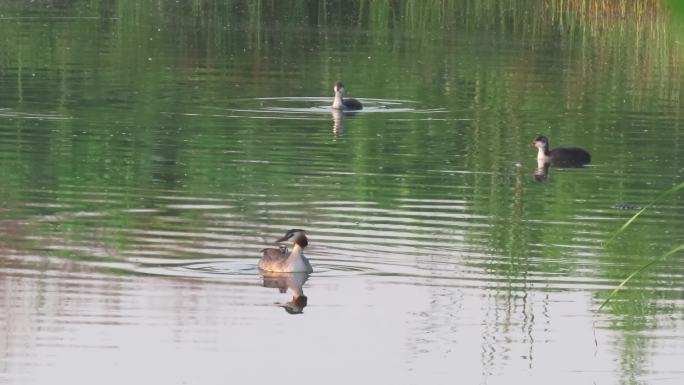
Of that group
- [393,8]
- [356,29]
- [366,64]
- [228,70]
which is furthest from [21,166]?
[393,8]

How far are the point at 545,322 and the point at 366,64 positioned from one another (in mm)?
21032

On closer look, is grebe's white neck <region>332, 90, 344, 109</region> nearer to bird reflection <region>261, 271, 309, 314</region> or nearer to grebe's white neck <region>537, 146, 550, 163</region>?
grebe's white neck <region>537, 146, 550, 163</region>

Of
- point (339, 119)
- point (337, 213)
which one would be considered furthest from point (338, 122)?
point (337, 213)

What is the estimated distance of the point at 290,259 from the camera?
13250mm

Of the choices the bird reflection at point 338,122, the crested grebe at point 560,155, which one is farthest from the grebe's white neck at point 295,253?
the bird reflection at point 338,122

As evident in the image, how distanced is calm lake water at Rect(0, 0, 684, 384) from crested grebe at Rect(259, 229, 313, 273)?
14cm

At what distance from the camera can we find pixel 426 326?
11664 millimetres

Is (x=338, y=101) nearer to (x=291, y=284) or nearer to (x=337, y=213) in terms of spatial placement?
(x=337, y=213)

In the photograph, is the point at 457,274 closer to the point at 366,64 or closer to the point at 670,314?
the point at 670,314

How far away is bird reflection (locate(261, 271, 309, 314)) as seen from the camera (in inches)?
486

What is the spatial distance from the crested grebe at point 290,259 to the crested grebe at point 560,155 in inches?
294

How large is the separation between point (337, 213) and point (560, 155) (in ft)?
16.1

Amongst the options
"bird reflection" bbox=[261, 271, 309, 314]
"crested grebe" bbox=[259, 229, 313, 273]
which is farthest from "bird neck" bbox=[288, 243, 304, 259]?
"bird reflection" bbox=[261, 271, 309, 314]

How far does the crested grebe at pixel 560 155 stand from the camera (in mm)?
20516
